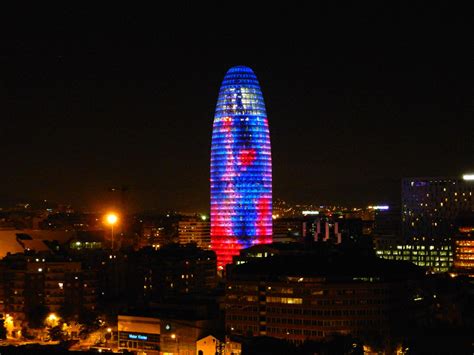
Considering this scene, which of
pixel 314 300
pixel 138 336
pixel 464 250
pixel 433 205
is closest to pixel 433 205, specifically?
pixel 433 205

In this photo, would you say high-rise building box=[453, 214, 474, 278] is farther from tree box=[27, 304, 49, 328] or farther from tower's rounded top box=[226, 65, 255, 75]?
tree box=[27, 304, 49, 328]

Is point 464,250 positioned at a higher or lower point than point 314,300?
higher

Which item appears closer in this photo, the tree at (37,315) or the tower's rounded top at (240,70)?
the tree at (37,315)

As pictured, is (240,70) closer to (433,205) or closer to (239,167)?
(239,167)

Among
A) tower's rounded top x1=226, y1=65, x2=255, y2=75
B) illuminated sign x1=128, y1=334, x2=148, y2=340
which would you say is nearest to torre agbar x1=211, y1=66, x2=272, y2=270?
tower's rounded top x1=226, y1=65, x2=255, y2=75

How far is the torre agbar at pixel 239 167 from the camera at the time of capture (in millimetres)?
129000

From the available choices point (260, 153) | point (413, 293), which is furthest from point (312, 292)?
point (260, 153)

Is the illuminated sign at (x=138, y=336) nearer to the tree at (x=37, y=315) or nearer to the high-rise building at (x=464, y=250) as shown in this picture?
the tree at (x=37, y=315)

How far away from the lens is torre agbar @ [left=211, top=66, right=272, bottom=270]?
129m

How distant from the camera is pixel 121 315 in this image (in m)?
83.6

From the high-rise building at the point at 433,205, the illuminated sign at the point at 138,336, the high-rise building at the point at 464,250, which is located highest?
the high-rise building at the point at 433,205

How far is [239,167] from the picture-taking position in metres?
129

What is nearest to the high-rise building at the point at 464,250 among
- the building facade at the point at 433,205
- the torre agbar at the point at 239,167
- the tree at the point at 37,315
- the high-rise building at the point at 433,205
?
the torre agbar at the point at 239,167

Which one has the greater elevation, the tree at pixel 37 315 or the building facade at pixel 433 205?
the building facade at pixel 433 205
